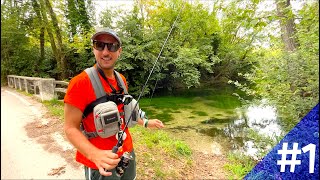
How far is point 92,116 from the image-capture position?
1.75m

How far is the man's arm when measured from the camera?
4.54 ft

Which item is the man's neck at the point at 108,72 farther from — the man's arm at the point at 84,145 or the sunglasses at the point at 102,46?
the man's arm at the point at 84,145

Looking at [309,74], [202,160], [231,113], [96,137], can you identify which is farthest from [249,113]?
[96,137]

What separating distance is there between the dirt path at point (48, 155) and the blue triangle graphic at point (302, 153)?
119 cm

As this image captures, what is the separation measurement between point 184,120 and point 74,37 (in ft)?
20.6

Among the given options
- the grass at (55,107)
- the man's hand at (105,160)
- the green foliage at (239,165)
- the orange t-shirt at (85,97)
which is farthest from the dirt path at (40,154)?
the green foliage at (239,165)

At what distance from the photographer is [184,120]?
1014cm

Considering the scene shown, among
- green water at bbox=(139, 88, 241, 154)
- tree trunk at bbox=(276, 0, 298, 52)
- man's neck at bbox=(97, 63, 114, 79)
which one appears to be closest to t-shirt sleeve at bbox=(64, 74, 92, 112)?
man's neck at bbox=(97, 63, 114, 79)

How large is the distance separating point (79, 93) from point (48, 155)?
2.84m

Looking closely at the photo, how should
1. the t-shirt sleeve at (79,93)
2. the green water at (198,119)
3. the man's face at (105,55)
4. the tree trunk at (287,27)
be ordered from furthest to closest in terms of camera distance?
1. the green water at (198,119)
2. the tree trunk at (287,27)
3. the man's face at (105,55)
4. the t-shirt sleeve at (79,93)

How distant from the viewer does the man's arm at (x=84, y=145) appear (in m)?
1.38

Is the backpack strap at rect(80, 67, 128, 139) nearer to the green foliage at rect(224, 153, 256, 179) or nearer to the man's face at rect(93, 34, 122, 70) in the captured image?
the man's face at rect(93, 34, 122, 70)

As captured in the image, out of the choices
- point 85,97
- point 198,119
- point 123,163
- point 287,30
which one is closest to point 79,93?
point 85,97

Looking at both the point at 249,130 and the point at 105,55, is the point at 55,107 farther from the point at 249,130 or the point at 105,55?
the point at 105,55
